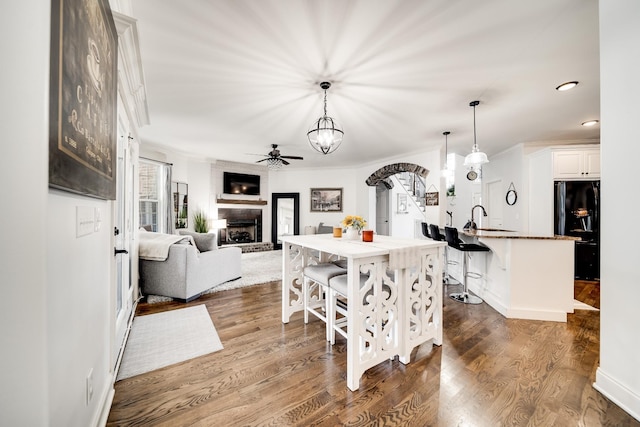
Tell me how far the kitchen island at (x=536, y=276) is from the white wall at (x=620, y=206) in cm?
119

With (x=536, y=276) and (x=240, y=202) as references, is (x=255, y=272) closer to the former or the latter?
(x=240, y=202)

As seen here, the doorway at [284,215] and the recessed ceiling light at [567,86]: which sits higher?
the recessed ceiling light at [567,86]

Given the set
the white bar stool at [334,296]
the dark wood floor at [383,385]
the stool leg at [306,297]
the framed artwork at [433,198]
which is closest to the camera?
the dark wood floor at [383,385]

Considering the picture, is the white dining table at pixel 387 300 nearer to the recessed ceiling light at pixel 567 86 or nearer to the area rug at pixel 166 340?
the area rug at pixel 166 340

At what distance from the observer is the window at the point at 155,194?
490 centimetres

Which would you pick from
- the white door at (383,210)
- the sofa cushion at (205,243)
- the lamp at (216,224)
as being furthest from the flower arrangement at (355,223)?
the white door at (383,210)

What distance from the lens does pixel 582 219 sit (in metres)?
4.21

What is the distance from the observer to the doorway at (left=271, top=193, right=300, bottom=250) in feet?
24.6

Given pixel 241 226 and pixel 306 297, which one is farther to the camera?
pixel 241 226

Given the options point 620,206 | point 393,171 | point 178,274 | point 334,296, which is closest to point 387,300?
point 334,296

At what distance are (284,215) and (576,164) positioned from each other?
6.53 metres

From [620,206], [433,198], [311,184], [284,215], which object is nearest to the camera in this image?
[620,206]

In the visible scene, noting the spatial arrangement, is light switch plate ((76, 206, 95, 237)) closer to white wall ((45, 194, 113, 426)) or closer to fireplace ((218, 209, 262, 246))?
white wall ((45, 194, 113, 426))

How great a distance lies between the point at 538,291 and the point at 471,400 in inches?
76.3
